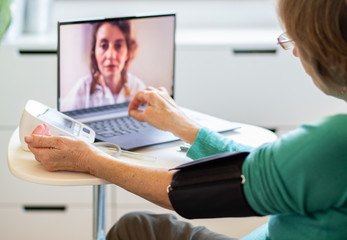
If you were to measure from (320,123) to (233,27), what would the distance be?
1.91m

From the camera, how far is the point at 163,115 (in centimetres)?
142

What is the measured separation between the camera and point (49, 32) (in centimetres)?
263

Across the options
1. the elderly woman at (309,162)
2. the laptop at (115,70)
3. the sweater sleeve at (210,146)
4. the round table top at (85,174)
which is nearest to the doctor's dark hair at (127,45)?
the laptop at (115,70)

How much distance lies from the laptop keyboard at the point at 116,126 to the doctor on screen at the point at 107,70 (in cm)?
6

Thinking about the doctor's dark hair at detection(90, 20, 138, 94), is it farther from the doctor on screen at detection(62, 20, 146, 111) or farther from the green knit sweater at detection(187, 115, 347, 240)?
the green knit sweater at detection(187, 115, 347, 240)

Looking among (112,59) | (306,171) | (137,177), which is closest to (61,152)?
(137,177)

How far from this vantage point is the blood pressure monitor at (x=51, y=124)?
128 cm

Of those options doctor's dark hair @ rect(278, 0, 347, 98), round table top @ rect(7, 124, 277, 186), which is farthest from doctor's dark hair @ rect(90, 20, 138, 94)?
doctor's dark hair @ rect(278, 0, 347, 98)

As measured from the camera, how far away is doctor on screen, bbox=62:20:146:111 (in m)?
1.51

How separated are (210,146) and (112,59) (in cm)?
41

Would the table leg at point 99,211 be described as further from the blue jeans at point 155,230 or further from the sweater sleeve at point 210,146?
the sweater sleeve at point 210,146

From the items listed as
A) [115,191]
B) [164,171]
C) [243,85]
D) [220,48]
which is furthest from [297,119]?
[164,171]

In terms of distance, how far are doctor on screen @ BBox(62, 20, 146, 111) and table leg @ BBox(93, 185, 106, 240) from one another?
23 cm

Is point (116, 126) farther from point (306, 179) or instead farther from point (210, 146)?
point (306, 179)
